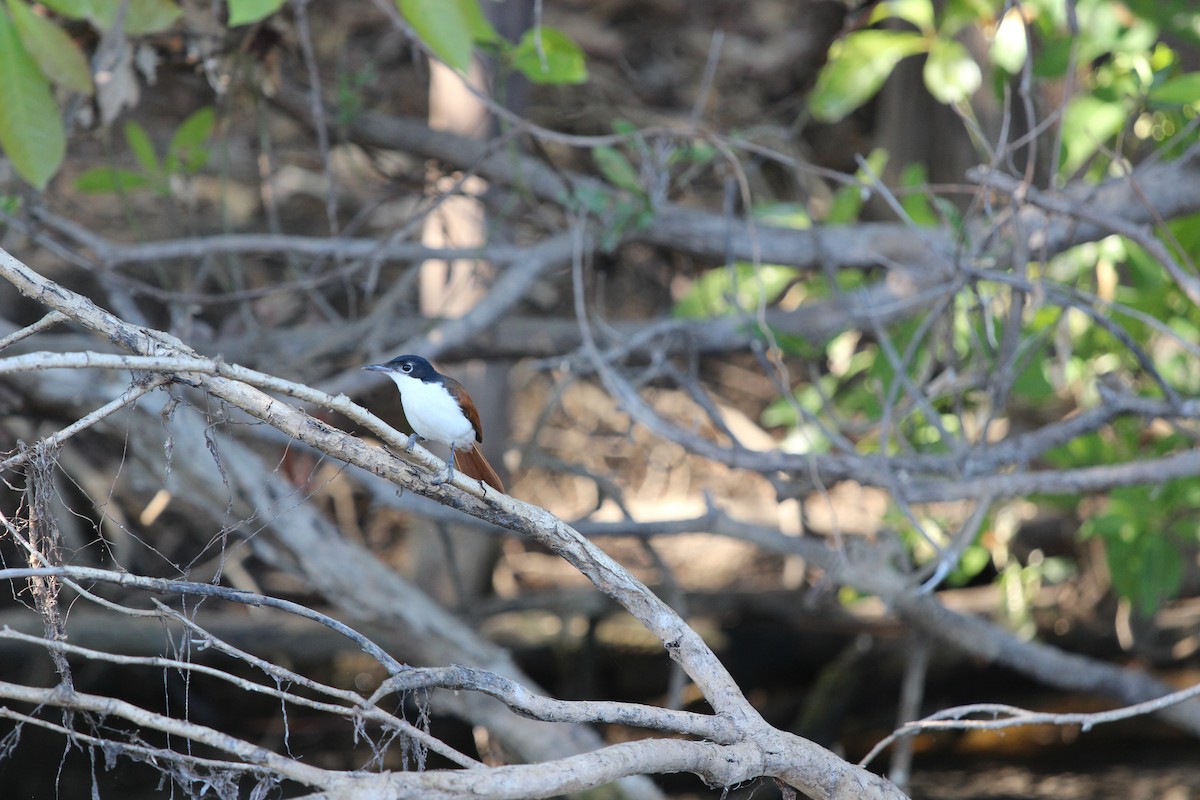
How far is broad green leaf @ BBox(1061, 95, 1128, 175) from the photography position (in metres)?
4.10

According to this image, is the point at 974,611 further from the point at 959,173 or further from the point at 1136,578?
the point at 959,173

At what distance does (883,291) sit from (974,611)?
9.11 ft

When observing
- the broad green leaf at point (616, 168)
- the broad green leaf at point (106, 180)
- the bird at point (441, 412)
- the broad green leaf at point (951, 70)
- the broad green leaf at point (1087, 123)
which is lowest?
the bird at point (441, 412)

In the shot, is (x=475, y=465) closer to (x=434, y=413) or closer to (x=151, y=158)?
(x=434, y=413)

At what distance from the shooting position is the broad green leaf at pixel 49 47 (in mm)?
3191

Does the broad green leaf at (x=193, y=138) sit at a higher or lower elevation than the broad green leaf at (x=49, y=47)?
lower

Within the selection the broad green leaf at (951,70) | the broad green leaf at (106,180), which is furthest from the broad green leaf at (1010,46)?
the broad green leaf at (106,180)

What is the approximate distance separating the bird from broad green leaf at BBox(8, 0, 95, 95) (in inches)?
49.6

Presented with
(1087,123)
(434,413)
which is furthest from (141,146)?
(1087,123)

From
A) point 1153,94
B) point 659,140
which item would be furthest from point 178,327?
point 1153,94

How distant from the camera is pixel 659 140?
4168mm

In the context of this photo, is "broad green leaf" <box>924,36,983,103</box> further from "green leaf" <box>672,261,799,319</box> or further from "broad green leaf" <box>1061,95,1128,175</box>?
"green leaf" <box>672,261,799,319</box>

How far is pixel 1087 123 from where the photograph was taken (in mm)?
4094

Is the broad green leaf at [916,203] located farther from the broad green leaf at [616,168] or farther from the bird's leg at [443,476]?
the bird's leg at [443,476]
